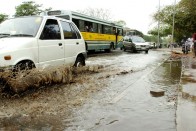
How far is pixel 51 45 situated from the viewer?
27.4 ft

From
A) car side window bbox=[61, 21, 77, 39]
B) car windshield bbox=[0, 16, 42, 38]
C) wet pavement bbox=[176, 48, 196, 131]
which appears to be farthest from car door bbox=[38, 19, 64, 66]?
wet pavement bbox=[176, 48, 196, 131]

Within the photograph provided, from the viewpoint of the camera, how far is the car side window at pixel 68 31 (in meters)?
9.16

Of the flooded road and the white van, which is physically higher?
the white van

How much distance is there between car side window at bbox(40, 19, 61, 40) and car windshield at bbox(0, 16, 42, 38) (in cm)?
23

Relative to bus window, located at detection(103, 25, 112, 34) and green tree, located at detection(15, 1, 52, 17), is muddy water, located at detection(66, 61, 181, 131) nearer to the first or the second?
bus window, located at detection(103, 25, 112, 34)

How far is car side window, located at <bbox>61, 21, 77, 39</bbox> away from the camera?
9164 millimetres

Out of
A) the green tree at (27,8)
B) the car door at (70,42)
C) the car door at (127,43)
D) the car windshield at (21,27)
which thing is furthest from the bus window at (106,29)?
the green tree at (27,8)

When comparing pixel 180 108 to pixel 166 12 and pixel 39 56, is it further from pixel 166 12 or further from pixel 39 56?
pixel 166 12

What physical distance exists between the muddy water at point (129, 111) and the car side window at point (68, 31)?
221cm

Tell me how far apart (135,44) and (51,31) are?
67.0 ft

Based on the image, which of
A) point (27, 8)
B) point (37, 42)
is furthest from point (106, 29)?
point (27, 8)

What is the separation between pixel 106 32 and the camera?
28.3m

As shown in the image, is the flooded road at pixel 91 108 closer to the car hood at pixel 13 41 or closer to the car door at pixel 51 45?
the car door at pixel 51 45

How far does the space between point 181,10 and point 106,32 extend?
1712cm
